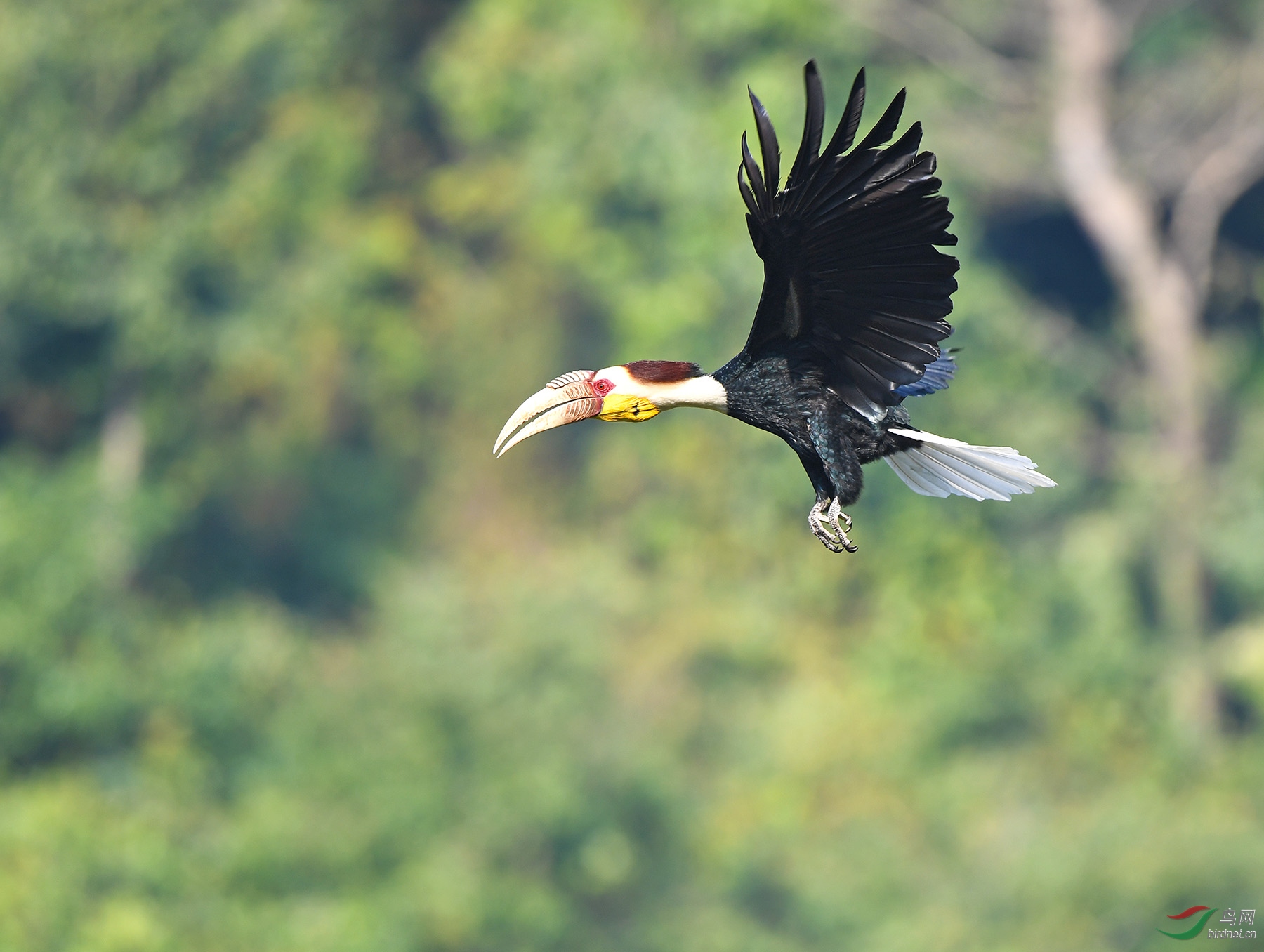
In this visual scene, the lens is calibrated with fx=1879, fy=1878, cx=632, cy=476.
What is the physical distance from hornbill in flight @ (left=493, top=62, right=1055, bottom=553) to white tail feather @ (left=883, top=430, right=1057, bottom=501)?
1.18ft

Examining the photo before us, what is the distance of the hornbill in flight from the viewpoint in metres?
4.19

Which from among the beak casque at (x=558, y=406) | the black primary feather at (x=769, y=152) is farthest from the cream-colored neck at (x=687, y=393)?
the black primary feather at (x=769, y=152)

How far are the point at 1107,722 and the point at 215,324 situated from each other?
9175mm

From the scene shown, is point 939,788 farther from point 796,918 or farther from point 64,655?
point 64,655

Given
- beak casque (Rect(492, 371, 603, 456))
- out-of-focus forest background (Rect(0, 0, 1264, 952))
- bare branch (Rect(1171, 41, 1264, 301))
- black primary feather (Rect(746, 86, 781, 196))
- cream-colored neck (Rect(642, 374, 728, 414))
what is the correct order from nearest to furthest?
black primary feather (Rect(746, 86, 781, 196)) → beak casque (Rect(492, 371, 603, 456)) → cream-colored neck (Rect(642, 374, 728, 414)) → out-of-focus forest background (Rect(0, 0, 1264, 952)) → bare branch (Rect(1171, 41, 1264, 301))

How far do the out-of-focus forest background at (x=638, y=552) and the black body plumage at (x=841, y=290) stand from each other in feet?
36.4

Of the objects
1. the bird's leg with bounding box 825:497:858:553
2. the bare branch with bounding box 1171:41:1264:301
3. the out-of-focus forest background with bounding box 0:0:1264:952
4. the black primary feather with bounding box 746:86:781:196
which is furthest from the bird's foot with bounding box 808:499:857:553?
the bare branch with bounding box 1171:41:1264:301

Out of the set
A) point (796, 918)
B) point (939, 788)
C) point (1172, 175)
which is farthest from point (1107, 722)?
point (1172, 175)

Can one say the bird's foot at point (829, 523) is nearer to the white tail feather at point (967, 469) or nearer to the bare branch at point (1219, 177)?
the white tail feather at point (967, 469)

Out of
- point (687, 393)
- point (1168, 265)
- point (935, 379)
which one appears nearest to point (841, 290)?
point (687, 393)

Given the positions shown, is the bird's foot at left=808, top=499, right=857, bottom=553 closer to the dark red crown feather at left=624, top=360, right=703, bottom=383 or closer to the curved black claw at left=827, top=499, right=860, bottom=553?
the curved black claw at left=827, top=499, right=860, bottom=553

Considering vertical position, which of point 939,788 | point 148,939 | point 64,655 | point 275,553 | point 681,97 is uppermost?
point 681,97

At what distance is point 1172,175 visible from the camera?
18.0 meters

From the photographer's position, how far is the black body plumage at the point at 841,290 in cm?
416
